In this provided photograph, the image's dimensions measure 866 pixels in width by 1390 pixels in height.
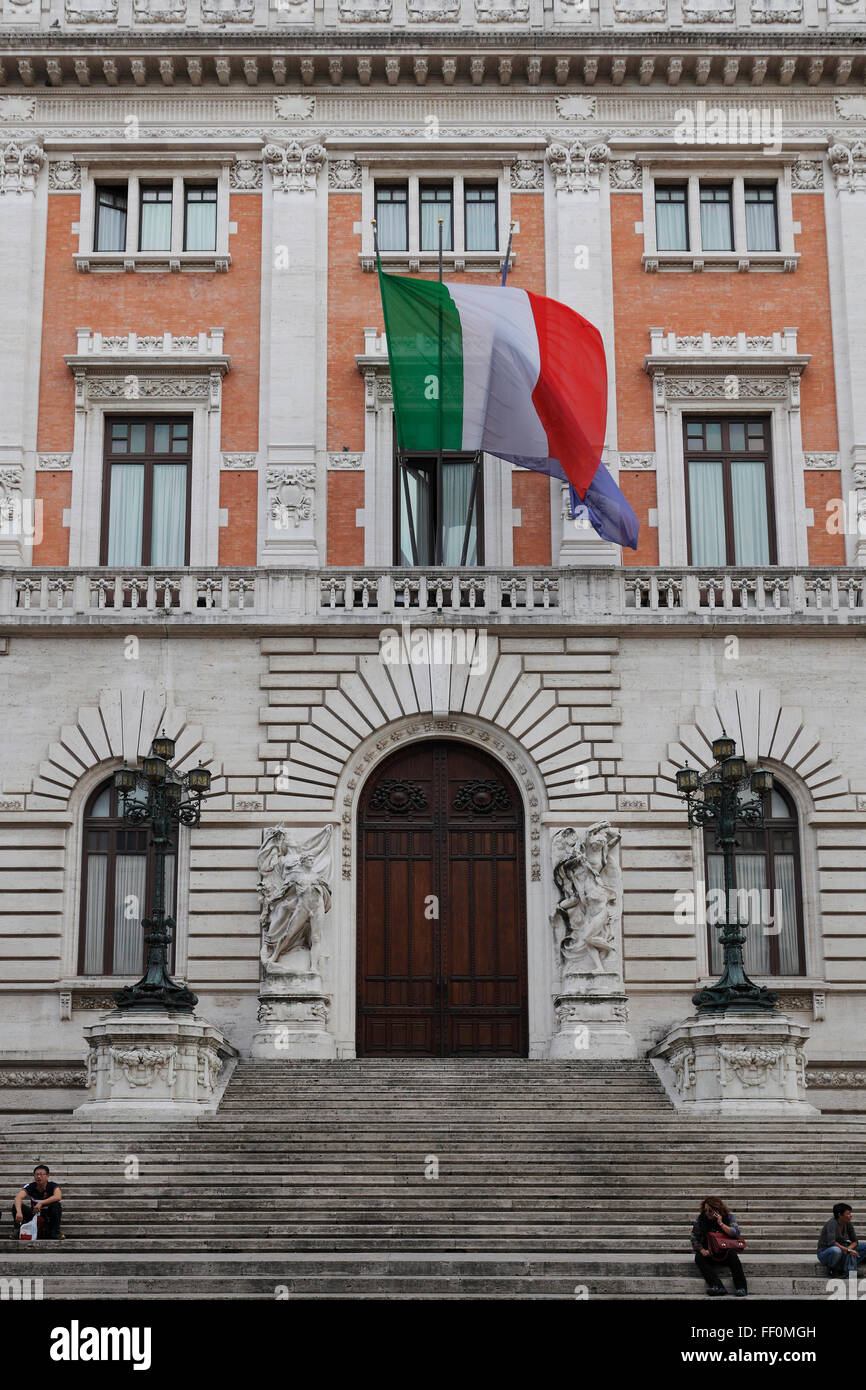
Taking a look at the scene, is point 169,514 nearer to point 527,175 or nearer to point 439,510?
point 439,510

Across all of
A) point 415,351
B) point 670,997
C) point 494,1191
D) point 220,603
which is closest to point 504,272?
point 415,351

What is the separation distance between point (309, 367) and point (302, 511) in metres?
2.62

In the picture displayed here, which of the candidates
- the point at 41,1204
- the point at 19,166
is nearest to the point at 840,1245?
the point at 41,1204

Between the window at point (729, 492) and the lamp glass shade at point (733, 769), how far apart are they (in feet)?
21.6

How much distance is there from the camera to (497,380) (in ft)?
88.5

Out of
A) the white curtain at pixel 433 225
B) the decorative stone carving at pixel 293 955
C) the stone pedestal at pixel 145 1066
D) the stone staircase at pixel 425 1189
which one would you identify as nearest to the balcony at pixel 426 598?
the decorative stone carving at pixel 293 955

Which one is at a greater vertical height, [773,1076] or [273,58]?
[273,58]

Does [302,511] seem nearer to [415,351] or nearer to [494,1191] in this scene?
[415,351]

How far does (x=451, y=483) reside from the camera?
29625 mm

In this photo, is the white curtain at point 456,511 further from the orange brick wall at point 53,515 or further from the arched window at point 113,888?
Result: the arched window at point 113,888

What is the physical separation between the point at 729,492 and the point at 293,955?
1076 cm

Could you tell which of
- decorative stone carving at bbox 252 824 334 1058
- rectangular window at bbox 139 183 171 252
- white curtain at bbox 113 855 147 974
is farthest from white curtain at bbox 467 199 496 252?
white curtain at bbox 113 855 147 974

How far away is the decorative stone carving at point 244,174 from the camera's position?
30484 mm

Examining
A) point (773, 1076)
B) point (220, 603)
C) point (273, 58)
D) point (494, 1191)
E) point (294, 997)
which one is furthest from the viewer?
point (273, 58)
